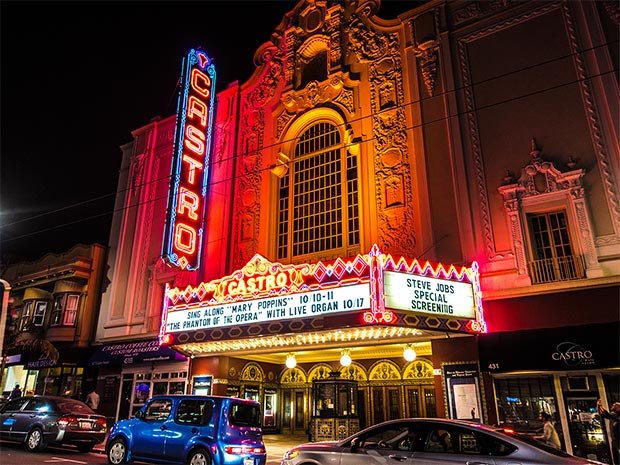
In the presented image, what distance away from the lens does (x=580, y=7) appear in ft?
47.8

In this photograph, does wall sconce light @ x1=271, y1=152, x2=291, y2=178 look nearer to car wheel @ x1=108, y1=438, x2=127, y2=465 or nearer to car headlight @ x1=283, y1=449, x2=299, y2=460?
car wheel @ x1=108, y1=438, x2=127, y2=465

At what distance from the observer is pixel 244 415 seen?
33.0ft

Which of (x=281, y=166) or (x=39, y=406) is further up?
(x=281, y=166)

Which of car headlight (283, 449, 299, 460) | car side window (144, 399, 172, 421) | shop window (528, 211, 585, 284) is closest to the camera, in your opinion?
car headlight (283, 449, 299, 460)

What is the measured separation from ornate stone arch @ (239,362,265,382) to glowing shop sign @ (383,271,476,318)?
8.70 m

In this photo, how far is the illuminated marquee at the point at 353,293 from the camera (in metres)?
12.0

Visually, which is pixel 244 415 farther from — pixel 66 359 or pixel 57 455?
pixel 66 359

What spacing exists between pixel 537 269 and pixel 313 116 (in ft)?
34.7

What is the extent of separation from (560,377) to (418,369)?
19.8 feet

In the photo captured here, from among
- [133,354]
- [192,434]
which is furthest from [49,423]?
[133,354]

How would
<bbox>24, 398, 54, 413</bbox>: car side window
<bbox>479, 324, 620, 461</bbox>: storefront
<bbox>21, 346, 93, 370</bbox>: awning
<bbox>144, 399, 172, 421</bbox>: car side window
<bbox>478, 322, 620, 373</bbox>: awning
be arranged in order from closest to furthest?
<bbox>144, 399, 172, 421</bbox>: car side window → <bbox>478, 322, 620, 373</bbox>: awning → <bbox>479, 324, 620, 461</bbox>: storefront → <bbox>24, 398, 54, 413</bbox>: car side window → <bbox>21, 346, 93, 370</bbox>: awning

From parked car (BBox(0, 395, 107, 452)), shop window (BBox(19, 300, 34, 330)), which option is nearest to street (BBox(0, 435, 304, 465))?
parked car (BBox(0, 395, 107, 452))

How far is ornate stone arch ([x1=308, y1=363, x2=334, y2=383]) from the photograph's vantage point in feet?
64.2

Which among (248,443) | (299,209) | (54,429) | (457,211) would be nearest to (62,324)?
(54,429)
